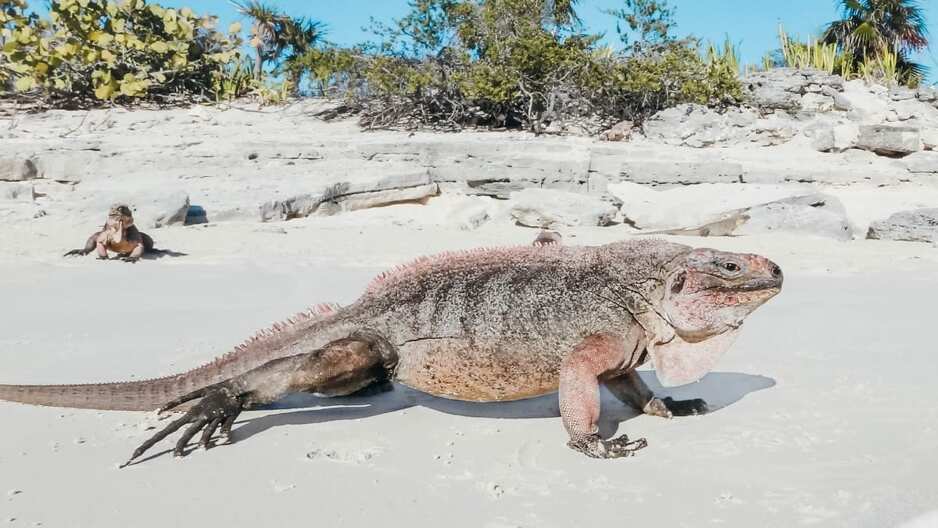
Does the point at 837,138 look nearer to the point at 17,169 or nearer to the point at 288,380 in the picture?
the point at 288,380

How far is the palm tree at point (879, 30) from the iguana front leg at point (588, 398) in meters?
19.5

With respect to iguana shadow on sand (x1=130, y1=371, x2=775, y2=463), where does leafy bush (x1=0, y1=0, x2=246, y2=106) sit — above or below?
above

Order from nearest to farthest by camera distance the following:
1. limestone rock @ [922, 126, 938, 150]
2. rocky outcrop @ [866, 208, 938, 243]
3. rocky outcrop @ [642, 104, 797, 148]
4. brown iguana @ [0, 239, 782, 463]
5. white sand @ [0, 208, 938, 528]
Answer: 1. white sand @ [0, 208, 938, 528]
2. brown iguana @ [0, 239, 782, 463]
3. rocky outcrop @ [866, 208, 938, 243]
4. limestone rock @ [922, 126, 938, 150]
5. rocky outcrop @ [642, 104, 797, 148]

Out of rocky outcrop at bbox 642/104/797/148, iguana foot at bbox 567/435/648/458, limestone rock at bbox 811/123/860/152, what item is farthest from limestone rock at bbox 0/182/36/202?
limestone rock at bbox 811/123/860/152

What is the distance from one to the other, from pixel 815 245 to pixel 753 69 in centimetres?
849

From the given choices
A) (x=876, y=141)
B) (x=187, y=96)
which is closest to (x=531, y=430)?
(x=876, y=141)

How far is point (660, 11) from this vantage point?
16172mm

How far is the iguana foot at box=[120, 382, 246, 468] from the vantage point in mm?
3022

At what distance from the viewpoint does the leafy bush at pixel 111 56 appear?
17.2 m

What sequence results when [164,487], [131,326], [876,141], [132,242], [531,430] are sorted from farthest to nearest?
[876,141] < [132,242] < [131,326] < [531,430] < [164,487]

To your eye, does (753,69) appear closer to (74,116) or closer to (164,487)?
(74,116)

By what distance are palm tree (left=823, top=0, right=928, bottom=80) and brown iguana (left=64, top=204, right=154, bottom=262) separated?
17498 mm

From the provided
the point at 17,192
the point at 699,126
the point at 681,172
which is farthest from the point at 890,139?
the point at 17,192

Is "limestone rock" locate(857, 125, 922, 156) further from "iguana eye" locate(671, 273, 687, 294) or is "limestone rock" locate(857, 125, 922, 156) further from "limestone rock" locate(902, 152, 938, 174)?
"iguana eye" locate(671, 273, 687, 294)
